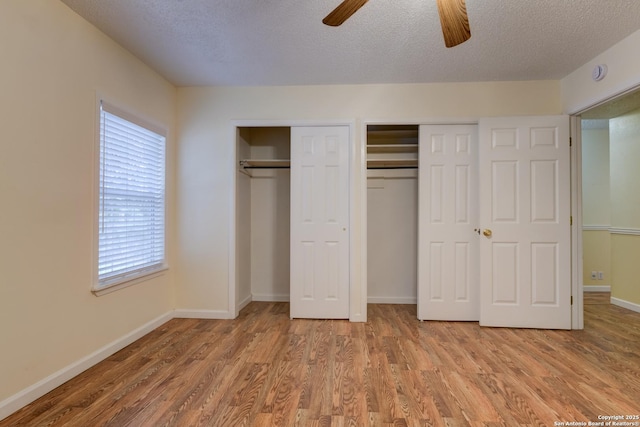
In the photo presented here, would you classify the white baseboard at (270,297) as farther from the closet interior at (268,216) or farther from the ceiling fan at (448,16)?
the ceiling fan at (448,16)

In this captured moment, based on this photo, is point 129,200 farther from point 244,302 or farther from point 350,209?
point 350,209

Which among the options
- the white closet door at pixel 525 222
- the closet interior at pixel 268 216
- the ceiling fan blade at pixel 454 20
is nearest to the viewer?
the ceiling fan blade at pixel 454 20

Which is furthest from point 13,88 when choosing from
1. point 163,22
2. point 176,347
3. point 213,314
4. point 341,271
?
point 341,271

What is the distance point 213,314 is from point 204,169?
1597mm

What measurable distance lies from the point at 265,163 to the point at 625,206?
4.57m

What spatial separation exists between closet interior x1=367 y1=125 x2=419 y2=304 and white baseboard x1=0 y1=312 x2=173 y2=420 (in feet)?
8.61

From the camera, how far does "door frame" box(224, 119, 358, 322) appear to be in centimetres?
335

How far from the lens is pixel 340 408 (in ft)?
5.94

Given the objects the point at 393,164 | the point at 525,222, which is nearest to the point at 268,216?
the point at 393,164

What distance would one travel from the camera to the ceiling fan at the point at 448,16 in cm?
161

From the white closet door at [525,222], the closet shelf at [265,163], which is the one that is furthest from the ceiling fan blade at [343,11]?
the white closet door at [525,222]

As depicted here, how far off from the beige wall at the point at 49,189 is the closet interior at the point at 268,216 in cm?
172

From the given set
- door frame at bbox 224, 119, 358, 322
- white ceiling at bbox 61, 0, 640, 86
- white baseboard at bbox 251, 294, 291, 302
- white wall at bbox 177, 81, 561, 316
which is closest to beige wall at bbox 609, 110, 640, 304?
white ceiling at bbox 61, 0, 640, 86

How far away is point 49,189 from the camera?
1.99 m
